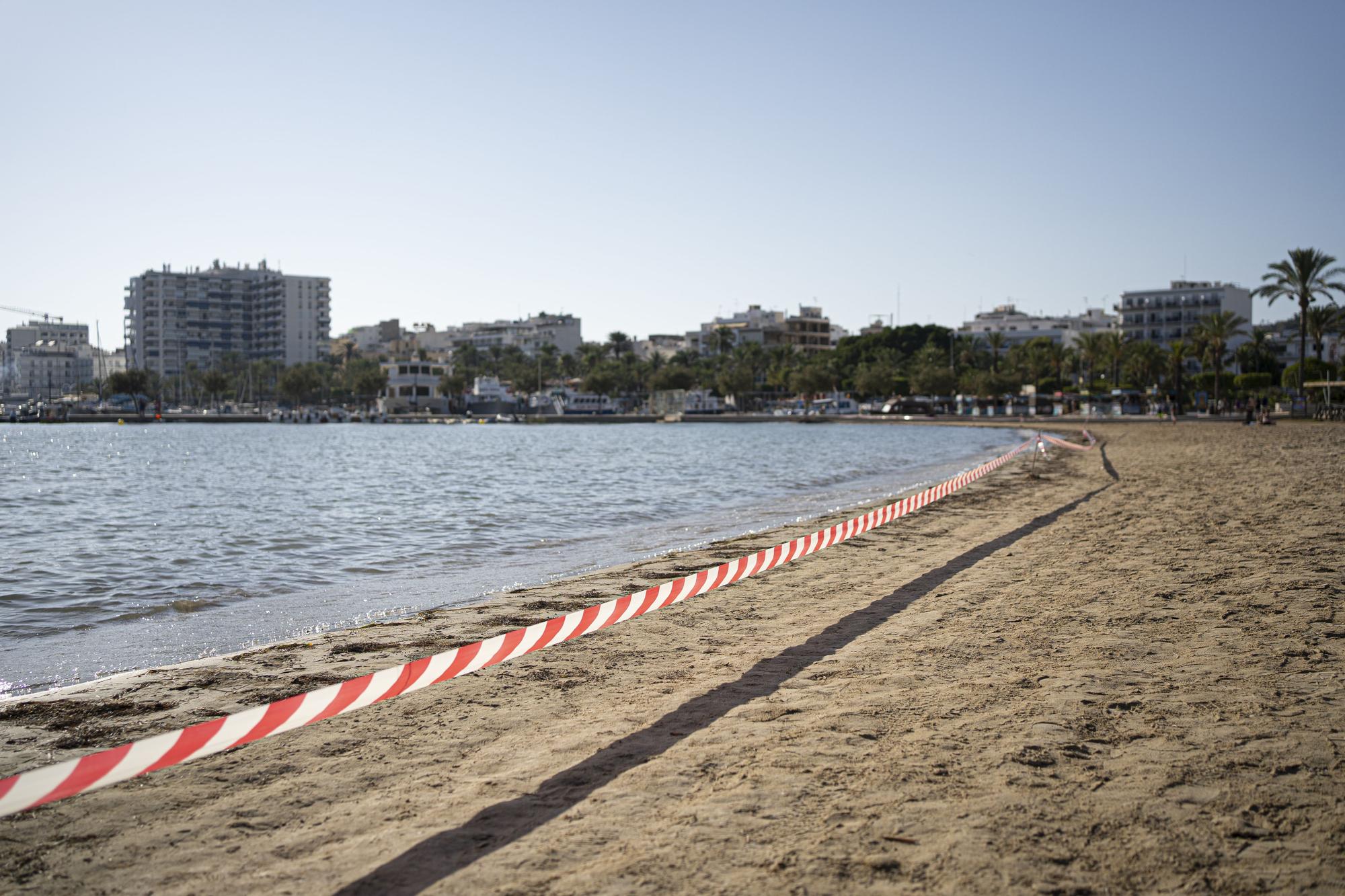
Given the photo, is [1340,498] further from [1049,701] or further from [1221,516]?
[1049,701]

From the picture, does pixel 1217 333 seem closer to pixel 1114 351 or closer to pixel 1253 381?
pixel 1253 381

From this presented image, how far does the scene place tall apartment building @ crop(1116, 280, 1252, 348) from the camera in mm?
125125

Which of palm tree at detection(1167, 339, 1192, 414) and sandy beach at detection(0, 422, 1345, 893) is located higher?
Result: palm tree at detection(1167, 339, 1192, 414)

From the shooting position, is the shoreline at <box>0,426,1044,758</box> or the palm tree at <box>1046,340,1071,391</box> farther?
the palm tree at <box>1046,340,1071,391</box>

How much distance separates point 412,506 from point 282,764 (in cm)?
1846

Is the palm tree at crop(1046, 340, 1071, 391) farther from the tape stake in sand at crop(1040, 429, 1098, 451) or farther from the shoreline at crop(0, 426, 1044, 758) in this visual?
the shoreline at crop(0, 426, 1044, 758)

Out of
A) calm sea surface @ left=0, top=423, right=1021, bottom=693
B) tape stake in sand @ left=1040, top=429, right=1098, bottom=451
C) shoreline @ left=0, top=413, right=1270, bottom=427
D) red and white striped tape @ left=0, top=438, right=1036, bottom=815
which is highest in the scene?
shoreline @ left=0, top=413, right=1270, bottom=427

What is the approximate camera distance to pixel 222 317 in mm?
187125

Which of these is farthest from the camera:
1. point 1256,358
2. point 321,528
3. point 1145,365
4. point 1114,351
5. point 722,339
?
point 722,339

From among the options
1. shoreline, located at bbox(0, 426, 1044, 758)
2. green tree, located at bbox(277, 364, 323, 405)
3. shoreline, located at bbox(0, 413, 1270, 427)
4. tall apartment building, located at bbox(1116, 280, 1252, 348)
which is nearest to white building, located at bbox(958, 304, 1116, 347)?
tall apartment building, located at bbox(1116, 280, 1252, 348)

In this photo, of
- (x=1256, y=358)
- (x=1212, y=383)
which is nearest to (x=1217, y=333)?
(x=1212, y=383)

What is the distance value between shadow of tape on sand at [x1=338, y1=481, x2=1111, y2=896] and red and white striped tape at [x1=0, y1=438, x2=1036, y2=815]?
1006mm

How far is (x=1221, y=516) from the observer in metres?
13.8

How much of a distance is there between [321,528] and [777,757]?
1555 centimetres
